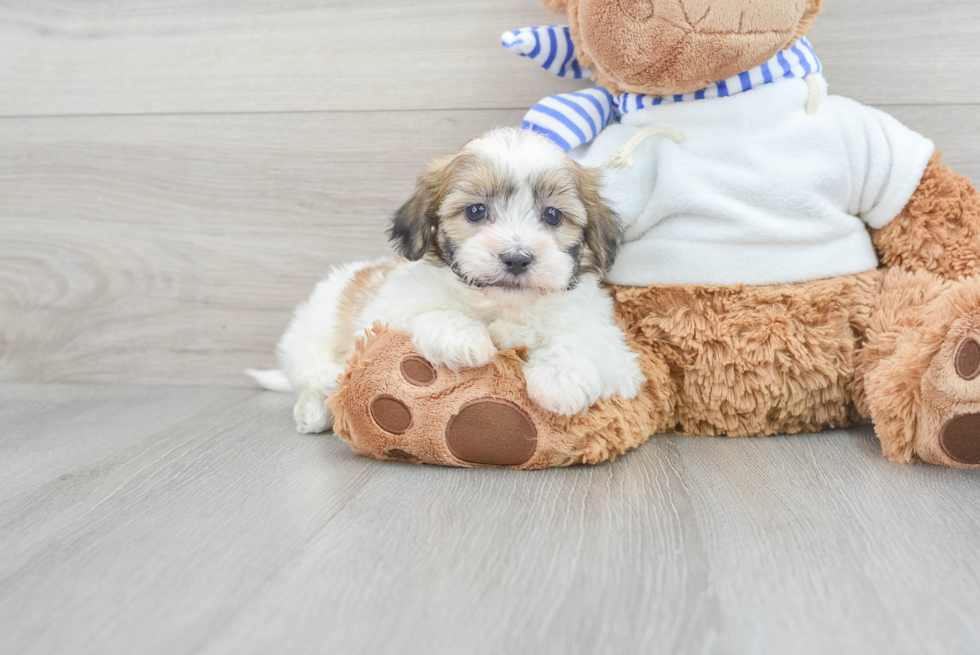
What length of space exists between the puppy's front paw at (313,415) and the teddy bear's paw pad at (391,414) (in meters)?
0.36

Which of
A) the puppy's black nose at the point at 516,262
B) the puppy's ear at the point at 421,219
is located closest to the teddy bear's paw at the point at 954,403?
the puppy's black nose at the point at 516,262

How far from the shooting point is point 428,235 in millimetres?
1521

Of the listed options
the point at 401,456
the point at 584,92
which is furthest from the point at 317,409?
the point at 584,92

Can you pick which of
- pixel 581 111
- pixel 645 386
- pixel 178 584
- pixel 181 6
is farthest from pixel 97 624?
pixel 181 6

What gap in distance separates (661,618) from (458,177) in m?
0.88

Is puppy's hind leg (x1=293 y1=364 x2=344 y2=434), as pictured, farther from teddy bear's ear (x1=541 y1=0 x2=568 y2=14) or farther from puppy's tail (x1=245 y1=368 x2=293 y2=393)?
teddy bear's ear (x1=541 y1=0 x2=568 y2=14)

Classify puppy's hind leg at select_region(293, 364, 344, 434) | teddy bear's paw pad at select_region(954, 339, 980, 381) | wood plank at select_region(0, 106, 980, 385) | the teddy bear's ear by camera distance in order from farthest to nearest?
wood plank at select_region(0, 106, 980, 385) → puppy's hind leg at select_region(293, 364, 344, 434) → the teddy bear's ear → teddy bear's paw pad at select_region(954, 339, 980, 381)

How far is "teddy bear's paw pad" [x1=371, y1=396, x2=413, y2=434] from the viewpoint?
4.66 feet

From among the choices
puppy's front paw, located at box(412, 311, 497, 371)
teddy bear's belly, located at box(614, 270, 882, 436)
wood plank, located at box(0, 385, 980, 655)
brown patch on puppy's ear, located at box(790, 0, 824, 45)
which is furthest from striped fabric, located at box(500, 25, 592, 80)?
wood plank, located at box(0, 385, 980, 655)

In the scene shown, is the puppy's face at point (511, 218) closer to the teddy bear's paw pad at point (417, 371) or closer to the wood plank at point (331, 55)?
the teddy bear's paw pad at point (417, 371)

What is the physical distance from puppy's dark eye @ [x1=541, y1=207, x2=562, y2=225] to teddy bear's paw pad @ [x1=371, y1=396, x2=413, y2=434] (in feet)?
1.42

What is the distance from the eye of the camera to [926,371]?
4.49 ft

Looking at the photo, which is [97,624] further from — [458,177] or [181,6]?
[181,6]

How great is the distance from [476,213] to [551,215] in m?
0.14
